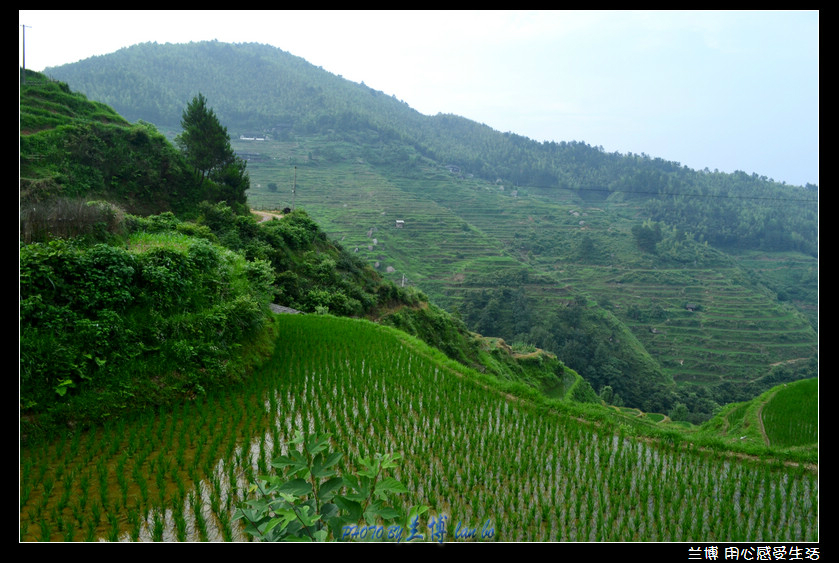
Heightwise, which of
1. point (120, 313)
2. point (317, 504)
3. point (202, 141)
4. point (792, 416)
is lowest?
point (792, 416)

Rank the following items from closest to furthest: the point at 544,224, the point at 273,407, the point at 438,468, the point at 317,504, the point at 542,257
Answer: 1. the point at 317,504
2. the point at 438,468
3. the point at 273,407
4. the point at 542,257
5. the point at 544,224

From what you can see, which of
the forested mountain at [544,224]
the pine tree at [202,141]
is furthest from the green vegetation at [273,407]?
the forested mountain at [544,224]

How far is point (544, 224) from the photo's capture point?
78438mm

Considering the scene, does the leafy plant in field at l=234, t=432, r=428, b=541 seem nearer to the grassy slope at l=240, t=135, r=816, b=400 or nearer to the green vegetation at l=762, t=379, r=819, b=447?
the green vegetation at l=762, t=379, r=819, b=447

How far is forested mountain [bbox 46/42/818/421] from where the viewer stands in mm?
46188

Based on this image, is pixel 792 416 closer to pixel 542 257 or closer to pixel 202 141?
pixel 202 141

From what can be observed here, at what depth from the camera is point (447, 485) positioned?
560 centimetres

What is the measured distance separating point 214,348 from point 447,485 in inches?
189

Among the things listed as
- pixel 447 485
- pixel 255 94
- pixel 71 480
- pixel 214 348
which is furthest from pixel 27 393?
pixel 255 94

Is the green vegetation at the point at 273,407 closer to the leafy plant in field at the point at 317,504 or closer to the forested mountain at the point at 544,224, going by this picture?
the leafy plant in field at the point at 317,504

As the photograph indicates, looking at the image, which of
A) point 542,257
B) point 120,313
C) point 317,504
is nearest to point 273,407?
point 120,313

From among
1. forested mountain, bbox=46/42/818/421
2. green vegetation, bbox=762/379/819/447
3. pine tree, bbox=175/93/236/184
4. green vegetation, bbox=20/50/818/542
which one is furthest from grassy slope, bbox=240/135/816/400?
green vegetation, bbox=762/379/819/447

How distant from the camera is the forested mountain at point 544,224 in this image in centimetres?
4619
